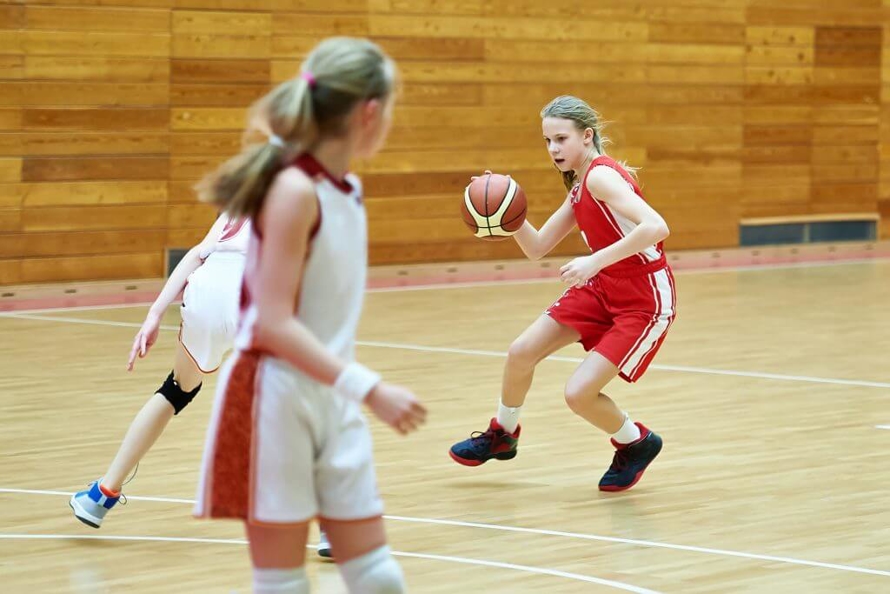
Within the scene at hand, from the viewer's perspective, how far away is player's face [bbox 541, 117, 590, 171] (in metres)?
4.96

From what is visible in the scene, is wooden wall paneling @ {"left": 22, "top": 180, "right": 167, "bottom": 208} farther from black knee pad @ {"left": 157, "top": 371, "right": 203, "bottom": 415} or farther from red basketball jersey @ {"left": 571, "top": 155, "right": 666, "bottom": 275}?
black knee pad @ {"left": 157, "top": 371, "right": 203, "bottom": 415}

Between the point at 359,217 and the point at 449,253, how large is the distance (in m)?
9.70

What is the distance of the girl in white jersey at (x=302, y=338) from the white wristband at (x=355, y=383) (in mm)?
14

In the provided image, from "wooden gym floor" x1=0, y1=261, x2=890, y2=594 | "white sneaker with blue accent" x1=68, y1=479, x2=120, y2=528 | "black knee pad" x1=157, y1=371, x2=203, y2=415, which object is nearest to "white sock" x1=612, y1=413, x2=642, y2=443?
"wooden gym floor" x1=0, y1=261, x2=890, y2=594

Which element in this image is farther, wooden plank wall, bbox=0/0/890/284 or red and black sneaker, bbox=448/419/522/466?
wooden plank wall, bbox=0/0/890/284

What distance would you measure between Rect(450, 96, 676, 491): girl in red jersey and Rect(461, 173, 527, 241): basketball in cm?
10

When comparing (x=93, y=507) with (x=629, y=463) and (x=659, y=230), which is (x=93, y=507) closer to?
(x=629, y=463)

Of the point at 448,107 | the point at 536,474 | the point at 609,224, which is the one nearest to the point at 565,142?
the point at 609,224

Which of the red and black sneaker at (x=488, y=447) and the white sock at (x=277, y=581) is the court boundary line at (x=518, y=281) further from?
the white sock at (x=277, y=581)

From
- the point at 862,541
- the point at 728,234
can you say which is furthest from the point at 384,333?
the point at 728,234

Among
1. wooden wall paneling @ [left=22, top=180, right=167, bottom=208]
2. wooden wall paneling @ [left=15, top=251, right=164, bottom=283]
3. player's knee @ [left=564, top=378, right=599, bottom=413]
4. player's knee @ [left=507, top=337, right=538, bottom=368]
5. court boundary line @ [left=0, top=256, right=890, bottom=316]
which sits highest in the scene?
player's knee @ [left=507, top=337, right=538, bottom=368]

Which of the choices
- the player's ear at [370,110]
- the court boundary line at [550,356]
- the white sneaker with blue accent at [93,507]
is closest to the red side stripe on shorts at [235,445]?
the player's ear at [370,110]

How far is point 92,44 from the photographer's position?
1043 centimetres

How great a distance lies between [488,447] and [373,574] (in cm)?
265
